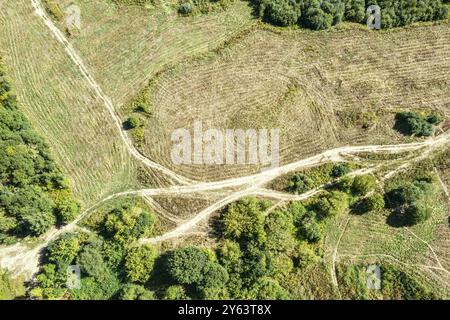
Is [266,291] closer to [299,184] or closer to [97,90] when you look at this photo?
[299,184]

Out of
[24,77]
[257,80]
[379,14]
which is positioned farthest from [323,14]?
[24,77]

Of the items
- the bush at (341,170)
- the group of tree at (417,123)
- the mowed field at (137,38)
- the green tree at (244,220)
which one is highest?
the mowed field at (137,38)

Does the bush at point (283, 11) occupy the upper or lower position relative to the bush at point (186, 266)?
upper

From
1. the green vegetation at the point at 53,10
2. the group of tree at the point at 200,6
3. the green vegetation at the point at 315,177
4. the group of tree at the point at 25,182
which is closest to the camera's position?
the group of tree at the point at 25,182

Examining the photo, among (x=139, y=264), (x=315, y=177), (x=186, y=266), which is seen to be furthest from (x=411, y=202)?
(x=139, y=264)

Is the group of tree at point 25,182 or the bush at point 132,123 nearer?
the group of tree at point 25,182

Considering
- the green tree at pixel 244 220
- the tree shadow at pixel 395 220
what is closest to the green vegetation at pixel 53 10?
the green tree at pixel 244 220

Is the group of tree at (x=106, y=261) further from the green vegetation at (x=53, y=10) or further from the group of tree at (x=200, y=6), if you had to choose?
the group of tree at (x=200, y=6)
